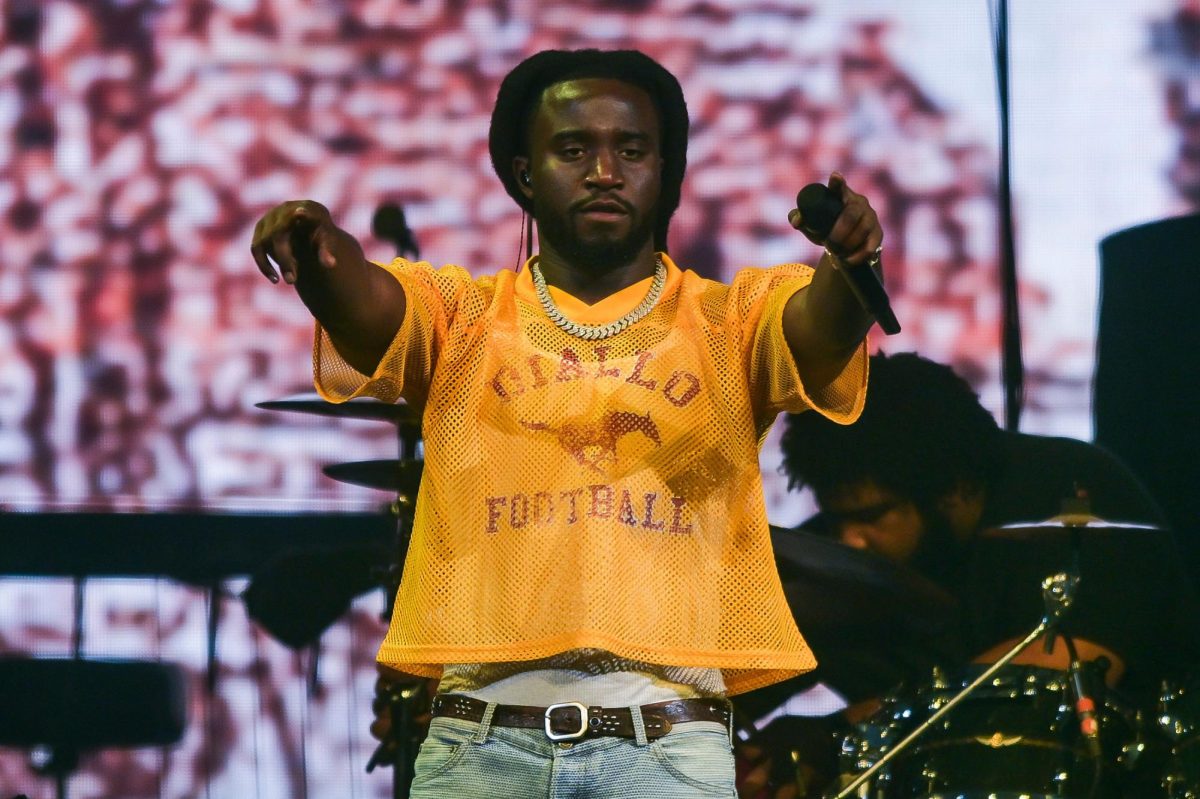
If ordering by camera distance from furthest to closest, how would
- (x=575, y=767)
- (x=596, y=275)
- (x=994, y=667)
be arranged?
1. (x=994, y=667)
2. (x=596, y=275)
3. (x=575, y=767)

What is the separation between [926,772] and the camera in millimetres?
3361

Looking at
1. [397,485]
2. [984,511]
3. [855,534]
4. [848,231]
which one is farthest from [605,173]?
[984,511]

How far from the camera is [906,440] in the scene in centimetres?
420


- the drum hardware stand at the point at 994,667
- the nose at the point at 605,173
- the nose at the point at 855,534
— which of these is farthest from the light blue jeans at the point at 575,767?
the nose at the point at 855,534

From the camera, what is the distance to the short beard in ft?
6.79

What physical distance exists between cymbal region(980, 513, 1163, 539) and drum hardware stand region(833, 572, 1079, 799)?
96 mm

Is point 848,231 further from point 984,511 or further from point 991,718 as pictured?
point 984,511

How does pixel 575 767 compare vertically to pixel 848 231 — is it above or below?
below

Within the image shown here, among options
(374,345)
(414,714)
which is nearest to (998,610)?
(414,714)

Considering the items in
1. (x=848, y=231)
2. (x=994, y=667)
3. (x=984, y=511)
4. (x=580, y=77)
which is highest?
(x=580, y=77)

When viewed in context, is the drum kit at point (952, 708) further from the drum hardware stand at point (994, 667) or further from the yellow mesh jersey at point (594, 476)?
the yellow mesh jersey at point (594, 476)

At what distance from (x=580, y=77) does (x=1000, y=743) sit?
1760 mm

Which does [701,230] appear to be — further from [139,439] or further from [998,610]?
[139,439]

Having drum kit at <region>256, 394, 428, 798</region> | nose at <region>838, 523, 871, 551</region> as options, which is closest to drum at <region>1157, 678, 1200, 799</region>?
nose at <region>838, 523, 871, 551</region>
